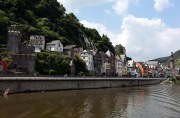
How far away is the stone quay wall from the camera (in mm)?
47441

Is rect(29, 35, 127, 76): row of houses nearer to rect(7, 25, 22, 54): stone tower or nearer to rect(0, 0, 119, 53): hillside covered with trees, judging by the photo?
rect(0, 0, 119, 53): hillside covered with trees

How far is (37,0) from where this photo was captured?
114625 mm

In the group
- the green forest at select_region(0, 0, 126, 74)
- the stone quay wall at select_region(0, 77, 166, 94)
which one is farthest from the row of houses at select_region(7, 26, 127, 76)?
the stone quay wall at select_region(0, 77, 166, 94)

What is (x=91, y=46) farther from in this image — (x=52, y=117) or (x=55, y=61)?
(x=52, y=117)

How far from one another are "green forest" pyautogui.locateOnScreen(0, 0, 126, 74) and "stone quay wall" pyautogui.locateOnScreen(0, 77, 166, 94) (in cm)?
743

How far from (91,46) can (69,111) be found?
8904 cm

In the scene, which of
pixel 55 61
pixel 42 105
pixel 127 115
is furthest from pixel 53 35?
pixel 127 115

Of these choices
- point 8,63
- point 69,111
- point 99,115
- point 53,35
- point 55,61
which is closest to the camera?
point 99,115

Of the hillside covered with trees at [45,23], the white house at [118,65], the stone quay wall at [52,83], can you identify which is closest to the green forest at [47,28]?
the hillside covered with trees at [45,23]

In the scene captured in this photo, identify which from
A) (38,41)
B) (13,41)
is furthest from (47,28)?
(13,41)

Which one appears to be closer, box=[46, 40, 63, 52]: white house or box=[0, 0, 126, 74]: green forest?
box=[0, 0, 126, 74]: green forest

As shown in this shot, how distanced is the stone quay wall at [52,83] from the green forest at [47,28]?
743cm

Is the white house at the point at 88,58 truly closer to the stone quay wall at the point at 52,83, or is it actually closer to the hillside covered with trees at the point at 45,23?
the hillside covered with trees at the point at 45,23

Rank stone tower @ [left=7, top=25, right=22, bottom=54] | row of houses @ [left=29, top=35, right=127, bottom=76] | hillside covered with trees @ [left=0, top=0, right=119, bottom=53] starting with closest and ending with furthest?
stone tower @ [left=7, top=25, right=22, bottom=54] → row of houses @ [left=29, top=35, right=127, bottom=76] → hillside covered with trees @ [left=0, top=0, right=119, bottom=53]
